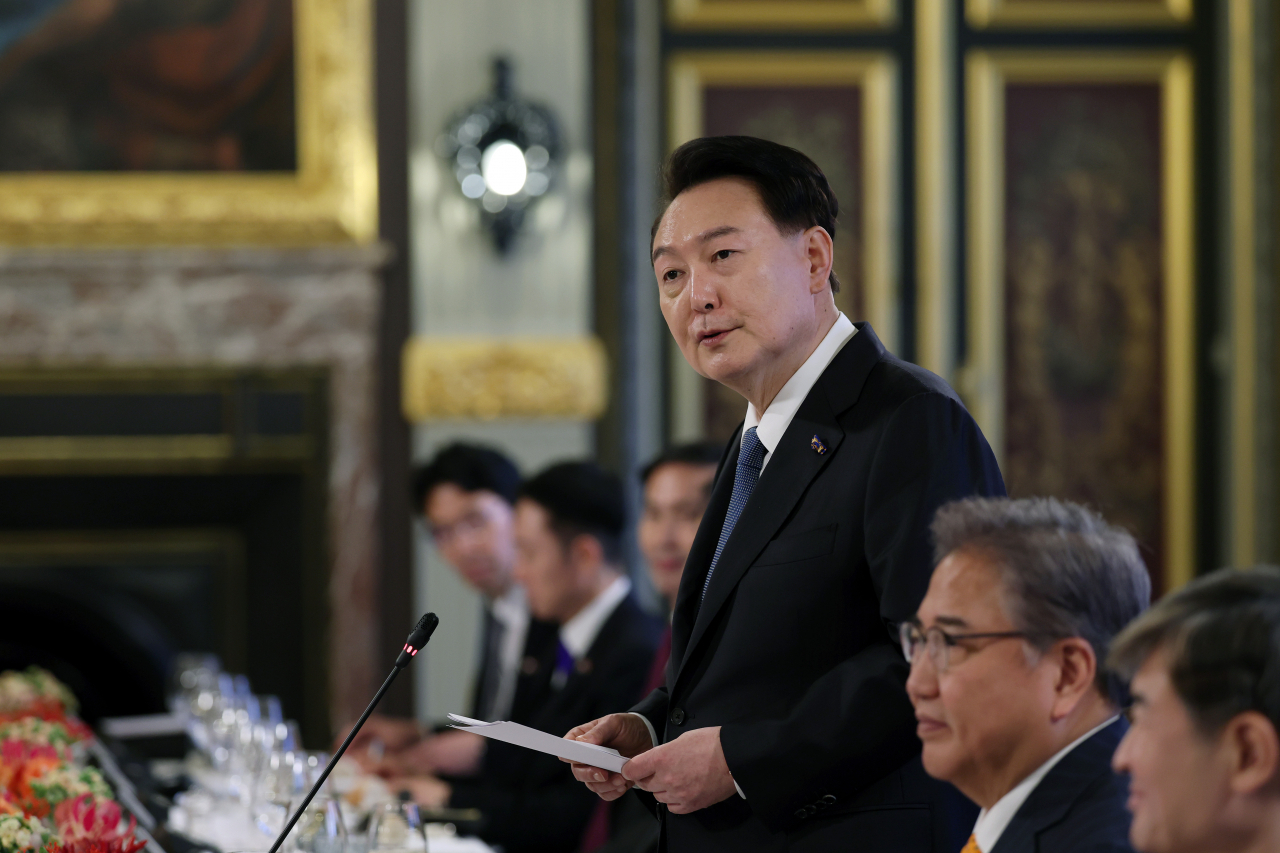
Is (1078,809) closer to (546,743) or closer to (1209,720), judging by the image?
(1209,720)

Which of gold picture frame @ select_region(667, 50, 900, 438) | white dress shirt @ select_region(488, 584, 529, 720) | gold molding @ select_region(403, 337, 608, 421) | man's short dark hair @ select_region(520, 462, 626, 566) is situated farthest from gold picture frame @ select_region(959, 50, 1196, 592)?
man's short dark hair @ select_region(520, 462, 626, 566)

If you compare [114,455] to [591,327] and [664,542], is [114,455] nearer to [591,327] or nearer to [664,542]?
[591,327]

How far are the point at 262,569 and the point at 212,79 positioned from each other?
174 centimetres

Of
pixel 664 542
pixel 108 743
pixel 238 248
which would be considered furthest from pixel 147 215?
pixel 664 542

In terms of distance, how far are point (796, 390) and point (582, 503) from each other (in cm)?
180

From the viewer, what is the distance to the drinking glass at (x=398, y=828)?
211 centimetres

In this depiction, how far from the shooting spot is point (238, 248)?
5266 mm

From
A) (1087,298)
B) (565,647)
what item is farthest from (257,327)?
(1087,298)

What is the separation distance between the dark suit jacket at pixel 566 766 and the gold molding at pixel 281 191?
7.70 ft

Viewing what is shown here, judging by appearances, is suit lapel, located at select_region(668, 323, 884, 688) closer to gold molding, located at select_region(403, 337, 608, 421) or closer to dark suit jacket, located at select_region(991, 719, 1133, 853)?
dark suit jacket, located at select_region(991, 719, 1133, 853)

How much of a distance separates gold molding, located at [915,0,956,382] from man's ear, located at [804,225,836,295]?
155 inches

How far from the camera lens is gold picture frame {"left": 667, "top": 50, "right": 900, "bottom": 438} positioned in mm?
5789

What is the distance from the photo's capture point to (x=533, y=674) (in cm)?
383

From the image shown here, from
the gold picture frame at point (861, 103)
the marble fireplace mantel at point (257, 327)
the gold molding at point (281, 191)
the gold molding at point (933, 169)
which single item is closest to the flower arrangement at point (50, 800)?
the marble fireplace mantel at point (257, 327)
